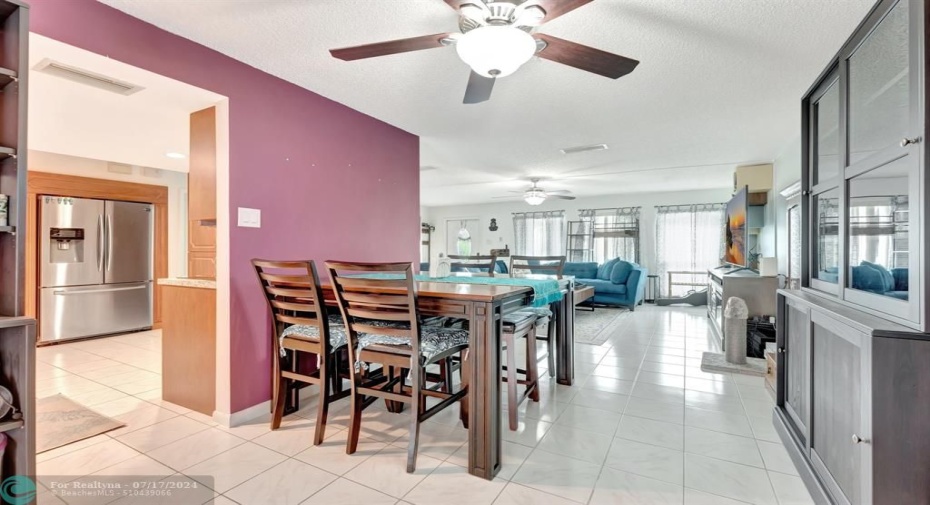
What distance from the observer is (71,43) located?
1.82 metres

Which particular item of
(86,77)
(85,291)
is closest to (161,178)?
(85,291)

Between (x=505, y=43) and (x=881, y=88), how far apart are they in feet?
4.53

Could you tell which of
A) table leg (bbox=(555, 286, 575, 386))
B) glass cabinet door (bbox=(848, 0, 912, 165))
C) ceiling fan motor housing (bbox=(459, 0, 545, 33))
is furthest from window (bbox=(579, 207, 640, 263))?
ceiling fan motor housing (bbox=(459, 0, 545, 33))

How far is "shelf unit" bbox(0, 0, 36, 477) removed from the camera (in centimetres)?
132

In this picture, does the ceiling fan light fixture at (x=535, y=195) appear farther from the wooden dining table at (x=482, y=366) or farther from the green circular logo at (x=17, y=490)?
the green circular logo at (x=17, y=490)

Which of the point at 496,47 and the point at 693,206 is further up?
the point at 693,206

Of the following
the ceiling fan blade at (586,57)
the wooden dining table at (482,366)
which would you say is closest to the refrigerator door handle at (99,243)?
the wooden dining table at (482,366)

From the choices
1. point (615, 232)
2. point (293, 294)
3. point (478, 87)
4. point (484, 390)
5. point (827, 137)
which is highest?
point (478, 87)

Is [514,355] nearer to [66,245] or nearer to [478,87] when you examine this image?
[478,87]

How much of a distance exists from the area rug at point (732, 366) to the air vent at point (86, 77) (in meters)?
4.56

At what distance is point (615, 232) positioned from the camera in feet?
27.2

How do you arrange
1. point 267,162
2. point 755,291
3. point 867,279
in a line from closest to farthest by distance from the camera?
point 867,279, point 267,162, point 755,291

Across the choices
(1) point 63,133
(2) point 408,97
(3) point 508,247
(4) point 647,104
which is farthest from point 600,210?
(1) point 63,133

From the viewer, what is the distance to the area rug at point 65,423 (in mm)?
2195
